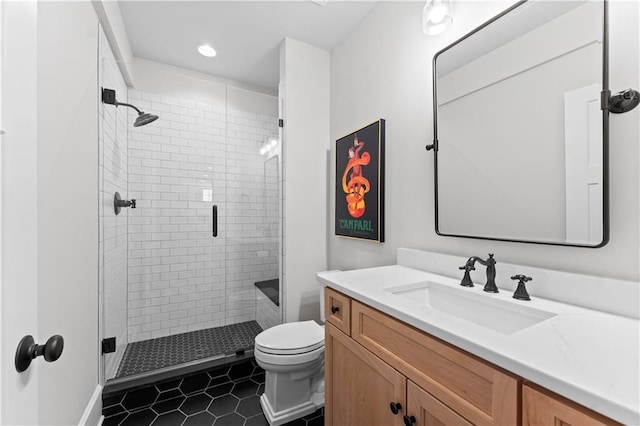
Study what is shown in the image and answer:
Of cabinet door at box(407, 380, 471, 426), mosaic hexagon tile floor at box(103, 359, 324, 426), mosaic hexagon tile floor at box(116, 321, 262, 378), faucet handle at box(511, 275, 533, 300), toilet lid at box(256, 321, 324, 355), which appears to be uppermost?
faucet handle at box(511, 275, 533, 300)

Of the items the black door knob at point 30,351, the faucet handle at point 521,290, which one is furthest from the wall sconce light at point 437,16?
the black door knob at point 30,351

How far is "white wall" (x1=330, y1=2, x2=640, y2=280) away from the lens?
2.85ft

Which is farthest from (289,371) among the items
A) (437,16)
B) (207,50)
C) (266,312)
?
(207,50)

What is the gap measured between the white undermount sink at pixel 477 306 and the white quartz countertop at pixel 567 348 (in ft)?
0.08

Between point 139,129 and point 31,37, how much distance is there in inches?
79.9

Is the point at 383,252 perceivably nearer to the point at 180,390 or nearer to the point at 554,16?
the point at 554,16

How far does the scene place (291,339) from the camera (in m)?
1.70

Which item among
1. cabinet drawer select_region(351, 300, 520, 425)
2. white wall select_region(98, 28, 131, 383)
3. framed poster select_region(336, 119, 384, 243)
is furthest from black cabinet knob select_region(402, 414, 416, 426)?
white wall select_region(98, 28, 131, 383)

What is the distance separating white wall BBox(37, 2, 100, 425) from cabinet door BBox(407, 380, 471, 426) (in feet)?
4.14

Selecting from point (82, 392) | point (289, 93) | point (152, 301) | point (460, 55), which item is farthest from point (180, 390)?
point (460, 55)

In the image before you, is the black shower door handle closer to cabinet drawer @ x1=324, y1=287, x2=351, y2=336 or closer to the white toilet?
the white toilet

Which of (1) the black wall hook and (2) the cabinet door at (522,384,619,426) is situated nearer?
(2) the cabinet door at (522,384,619,426)

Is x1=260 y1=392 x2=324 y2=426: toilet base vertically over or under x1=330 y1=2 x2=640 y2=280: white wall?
under

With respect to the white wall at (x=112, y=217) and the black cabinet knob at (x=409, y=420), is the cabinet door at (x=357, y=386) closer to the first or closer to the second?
the black cabinet knob at (x=409, y=420)
